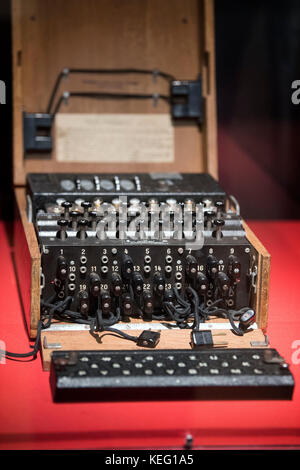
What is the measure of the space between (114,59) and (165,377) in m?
1.83

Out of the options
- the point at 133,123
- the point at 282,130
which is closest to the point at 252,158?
the point at 282,130

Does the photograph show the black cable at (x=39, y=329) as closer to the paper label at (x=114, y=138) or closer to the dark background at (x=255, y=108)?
the paper label at (x=114, y=138)

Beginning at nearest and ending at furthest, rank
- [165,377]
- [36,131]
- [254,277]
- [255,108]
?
[165,377], [254,277], [36,131], [255,108]

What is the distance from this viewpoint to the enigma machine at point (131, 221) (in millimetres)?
2424

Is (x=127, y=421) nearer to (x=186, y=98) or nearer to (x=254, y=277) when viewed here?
(x=254, y=277)

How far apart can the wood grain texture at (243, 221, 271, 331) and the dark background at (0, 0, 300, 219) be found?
1.43 metres

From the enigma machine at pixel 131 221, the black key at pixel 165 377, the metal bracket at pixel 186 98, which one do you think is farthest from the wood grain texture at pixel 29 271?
the metal bracket at pixel 186 98

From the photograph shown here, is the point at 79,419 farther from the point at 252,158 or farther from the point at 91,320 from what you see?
the point at 252,158

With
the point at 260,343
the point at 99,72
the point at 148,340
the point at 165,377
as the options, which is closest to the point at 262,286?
the point at 260,343

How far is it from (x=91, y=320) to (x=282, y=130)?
1770 mm

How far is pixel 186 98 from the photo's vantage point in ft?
12.4

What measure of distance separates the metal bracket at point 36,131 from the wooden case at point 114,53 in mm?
25
